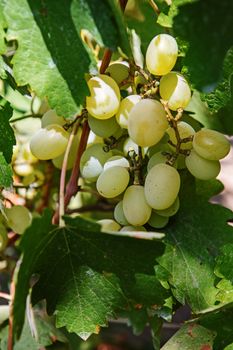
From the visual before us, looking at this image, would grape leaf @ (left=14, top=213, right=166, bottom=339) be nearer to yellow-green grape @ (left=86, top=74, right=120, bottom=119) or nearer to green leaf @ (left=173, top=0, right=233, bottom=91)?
yellow-green grape @ (left=86, top=74, right=120, bottom=119)

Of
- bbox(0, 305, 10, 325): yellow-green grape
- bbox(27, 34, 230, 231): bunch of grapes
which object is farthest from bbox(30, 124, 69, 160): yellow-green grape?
bbox(0, 305, 10, 325): yellow-green grape

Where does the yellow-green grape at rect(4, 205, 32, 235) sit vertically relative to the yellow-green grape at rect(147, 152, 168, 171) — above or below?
below

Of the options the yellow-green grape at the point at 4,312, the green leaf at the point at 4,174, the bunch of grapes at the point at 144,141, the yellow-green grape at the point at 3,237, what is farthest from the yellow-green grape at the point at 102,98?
the yellow-green grape at the point at 4,312

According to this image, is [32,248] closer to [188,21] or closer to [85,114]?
[85,114]

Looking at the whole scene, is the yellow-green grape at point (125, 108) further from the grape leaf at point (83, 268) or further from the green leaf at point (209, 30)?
the green leaf at point (209, 30)

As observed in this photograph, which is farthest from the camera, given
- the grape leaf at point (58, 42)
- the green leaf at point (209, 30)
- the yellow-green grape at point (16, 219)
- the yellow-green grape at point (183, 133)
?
the yellow-green grape at point (16, 219)

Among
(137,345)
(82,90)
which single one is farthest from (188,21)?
(137,345)
